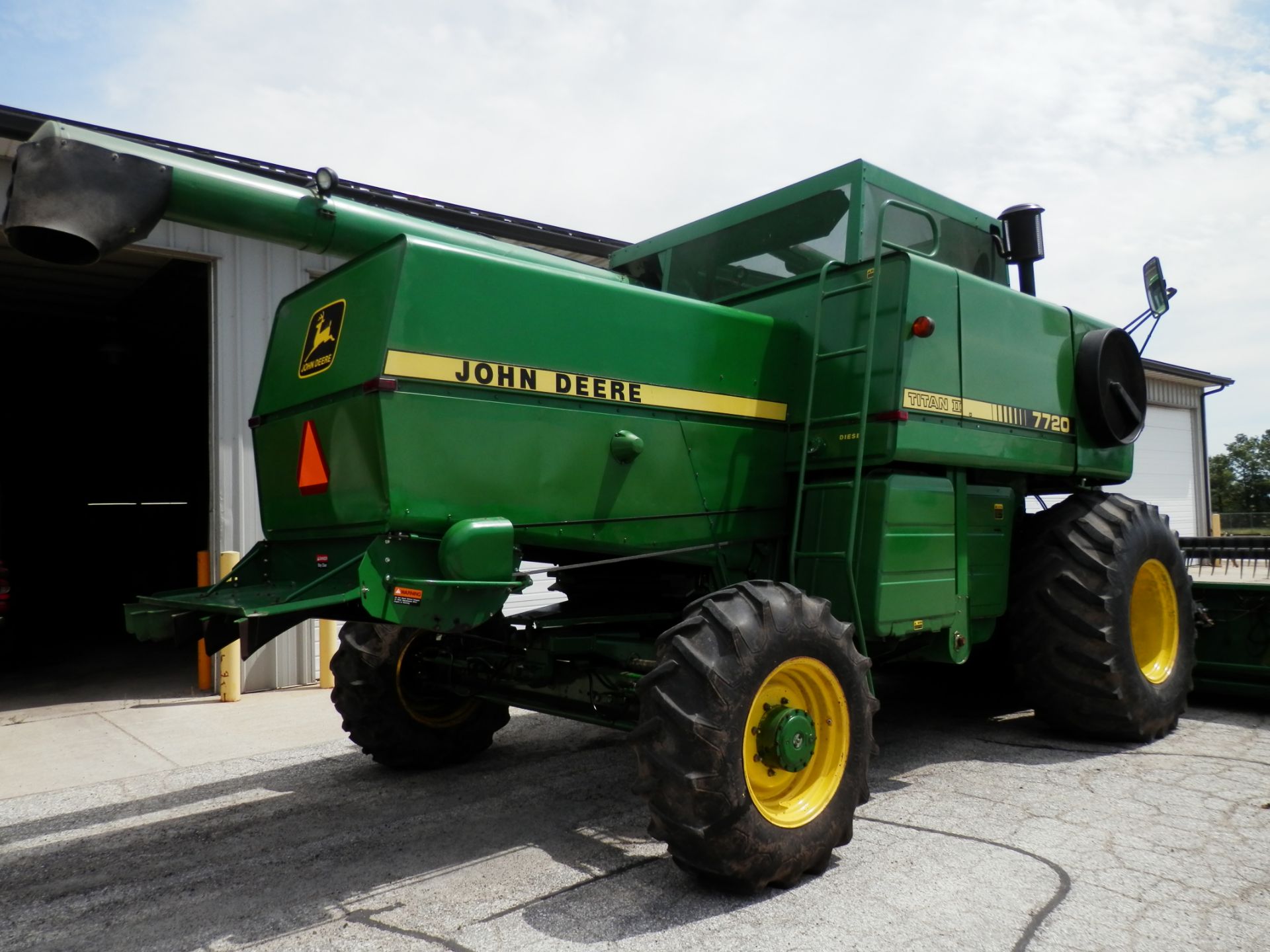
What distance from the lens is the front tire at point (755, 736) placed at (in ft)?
11.1

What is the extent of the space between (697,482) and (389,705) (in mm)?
2161

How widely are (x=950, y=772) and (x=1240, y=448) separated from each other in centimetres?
6936

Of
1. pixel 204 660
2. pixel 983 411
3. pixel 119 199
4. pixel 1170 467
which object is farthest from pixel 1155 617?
pixel 1170 467

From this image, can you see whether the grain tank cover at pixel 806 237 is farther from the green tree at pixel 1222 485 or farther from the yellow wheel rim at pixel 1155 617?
the green tree at pixel 1222 485

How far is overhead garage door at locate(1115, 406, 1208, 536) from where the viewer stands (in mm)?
21141

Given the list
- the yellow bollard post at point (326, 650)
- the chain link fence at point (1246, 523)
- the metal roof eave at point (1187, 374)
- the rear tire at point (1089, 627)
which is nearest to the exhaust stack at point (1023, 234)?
the rear tire at point (1089, 627)

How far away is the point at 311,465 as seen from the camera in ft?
13.5

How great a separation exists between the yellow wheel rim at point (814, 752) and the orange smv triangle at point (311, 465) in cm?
199

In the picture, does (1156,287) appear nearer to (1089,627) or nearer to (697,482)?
(1089,627)

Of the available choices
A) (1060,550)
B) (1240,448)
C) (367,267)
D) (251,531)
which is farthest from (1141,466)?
(1240,448)

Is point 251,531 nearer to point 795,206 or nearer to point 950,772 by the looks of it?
point 795,206

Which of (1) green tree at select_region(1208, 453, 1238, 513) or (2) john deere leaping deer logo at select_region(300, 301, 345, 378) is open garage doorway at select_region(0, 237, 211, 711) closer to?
(2) john deere leaping deer logo at select_region(300, 301, 345, 378)

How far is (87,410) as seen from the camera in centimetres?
1778

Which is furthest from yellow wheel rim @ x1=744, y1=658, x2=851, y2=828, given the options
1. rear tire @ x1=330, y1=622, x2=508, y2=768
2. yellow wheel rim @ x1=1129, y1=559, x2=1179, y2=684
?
yellow wheel rim @ x1=1129, y1=559, x2=1179, y2=684
